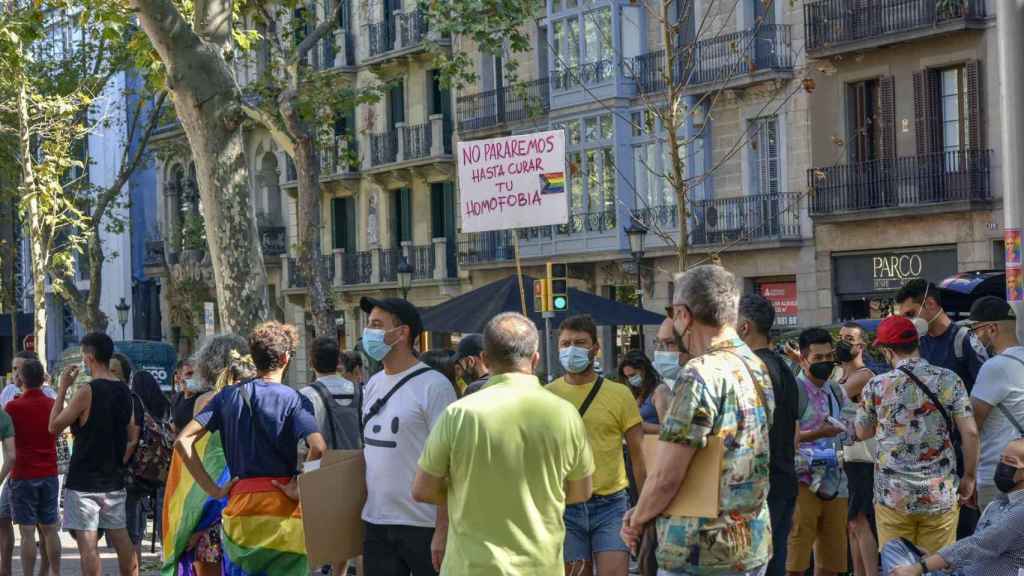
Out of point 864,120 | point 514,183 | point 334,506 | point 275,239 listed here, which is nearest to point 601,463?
point 334,506

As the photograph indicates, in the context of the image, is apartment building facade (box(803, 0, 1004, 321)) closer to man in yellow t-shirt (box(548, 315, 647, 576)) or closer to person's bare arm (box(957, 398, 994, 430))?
person's bare arm (box(957, 398, 994, 430))

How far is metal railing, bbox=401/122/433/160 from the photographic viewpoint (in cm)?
4450

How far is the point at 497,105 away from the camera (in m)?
41.7

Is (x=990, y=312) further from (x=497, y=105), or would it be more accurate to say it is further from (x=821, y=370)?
(x=497, y=105)

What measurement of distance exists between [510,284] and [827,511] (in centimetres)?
939

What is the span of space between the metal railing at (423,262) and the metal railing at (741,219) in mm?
10087

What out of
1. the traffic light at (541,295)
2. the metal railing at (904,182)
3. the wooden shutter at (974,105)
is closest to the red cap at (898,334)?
the traffic light at (541,295)

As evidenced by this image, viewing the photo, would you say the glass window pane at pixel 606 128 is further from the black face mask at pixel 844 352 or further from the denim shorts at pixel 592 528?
the denim shorts at pixel 592 528

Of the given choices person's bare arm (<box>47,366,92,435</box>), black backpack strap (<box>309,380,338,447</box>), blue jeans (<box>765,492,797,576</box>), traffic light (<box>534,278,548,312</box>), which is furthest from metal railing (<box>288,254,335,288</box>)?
blue jeans (<box>765,492,797,576</box>)

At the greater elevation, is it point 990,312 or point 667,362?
point 990,312

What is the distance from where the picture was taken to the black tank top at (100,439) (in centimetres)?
1172

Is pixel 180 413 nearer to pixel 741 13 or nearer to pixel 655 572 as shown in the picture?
pixel 655 572

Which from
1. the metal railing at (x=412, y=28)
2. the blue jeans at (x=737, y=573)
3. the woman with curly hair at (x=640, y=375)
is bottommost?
the blue jeans at (x=737, y=573)

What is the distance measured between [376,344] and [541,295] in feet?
37.0
